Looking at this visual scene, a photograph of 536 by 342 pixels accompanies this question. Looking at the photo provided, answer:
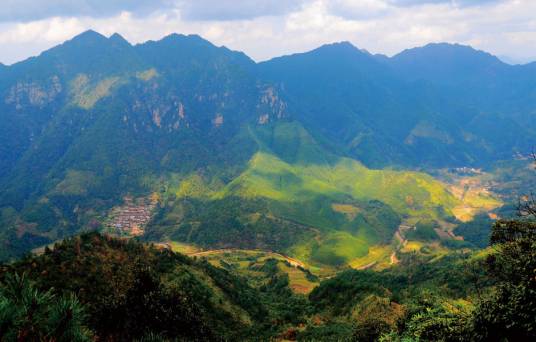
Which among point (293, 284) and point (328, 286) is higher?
point (328, 286)


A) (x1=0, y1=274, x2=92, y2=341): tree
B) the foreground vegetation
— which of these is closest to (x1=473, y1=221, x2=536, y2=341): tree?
the foreground vegetation

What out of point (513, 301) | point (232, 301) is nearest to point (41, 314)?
point (513, 301)

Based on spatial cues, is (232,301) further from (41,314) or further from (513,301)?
(41,314)

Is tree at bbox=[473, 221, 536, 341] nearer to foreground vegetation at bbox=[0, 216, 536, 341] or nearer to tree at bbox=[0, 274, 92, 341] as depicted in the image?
foreground vegetation at bbox=[0, 216, 536, 341]

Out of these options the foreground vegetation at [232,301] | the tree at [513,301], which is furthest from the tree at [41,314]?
the tree at [513,301]

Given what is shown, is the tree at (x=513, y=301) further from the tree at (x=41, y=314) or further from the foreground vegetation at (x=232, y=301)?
the tree at (x=41, y=314)

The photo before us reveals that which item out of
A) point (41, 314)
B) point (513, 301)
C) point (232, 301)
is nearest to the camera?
point (41, 314)

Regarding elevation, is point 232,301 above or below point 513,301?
below

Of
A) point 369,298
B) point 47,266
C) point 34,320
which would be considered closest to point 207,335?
point 34,320

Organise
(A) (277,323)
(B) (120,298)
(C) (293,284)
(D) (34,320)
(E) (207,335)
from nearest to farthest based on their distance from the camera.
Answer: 1. (D) (34,320)
2. (B) (120,298)
3. (E) (207,335)
4. (A) (277,323)
5. (C) (293,284)

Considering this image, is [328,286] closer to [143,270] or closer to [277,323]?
[277,323]

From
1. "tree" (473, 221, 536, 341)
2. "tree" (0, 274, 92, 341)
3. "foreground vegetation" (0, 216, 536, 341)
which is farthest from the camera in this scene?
"tree" (473, 221, 536, 341)
